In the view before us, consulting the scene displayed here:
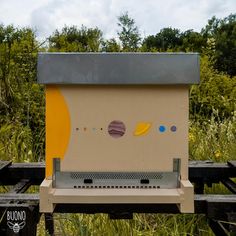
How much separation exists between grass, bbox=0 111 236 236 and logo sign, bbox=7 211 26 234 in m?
0.95

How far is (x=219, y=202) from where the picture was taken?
1.60 meters

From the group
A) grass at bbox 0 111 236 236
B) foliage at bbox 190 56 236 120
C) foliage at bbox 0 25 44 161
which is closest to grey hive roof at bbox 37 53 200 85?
grass at bbox 0 111 236 236

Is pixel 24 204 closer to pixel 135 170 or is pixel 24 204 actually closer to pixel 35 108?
pixel 135 170

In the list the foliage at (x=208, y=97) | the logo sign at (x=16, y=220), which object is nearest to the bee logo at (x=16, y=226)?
the logo sign at (x=16, y=220)

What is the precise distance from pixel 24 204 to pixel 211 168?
1147 mm

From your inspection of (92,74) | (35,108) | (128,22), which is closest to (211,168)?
(92,74)

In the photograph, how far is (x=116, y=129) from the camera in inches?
62.9

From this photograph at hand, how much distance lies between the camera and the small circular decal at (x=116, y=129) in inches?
62.6

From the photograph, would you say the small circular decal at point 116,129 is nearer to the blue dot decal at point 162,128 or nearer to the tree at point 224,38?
the blue dot decal at point 162,128

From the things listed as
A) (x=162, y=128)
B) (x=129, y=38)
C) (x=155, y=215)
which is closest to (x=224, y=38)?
(x=129, y=38)

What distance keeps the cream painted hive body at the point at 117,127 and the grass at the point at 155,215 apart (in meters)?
0.96

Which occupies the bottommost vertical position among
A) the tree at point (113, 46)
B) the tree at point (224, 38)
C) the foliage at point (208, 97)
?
the foliage at point (208, 97)

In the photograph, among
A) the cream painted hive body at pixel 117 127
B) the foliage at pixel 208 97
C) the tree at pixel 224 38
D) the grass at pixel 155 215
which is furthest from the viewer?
the tree at pixel 224 38

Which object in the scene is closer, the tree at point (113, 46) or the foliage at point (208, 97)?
the foliage at point (208, 97)
